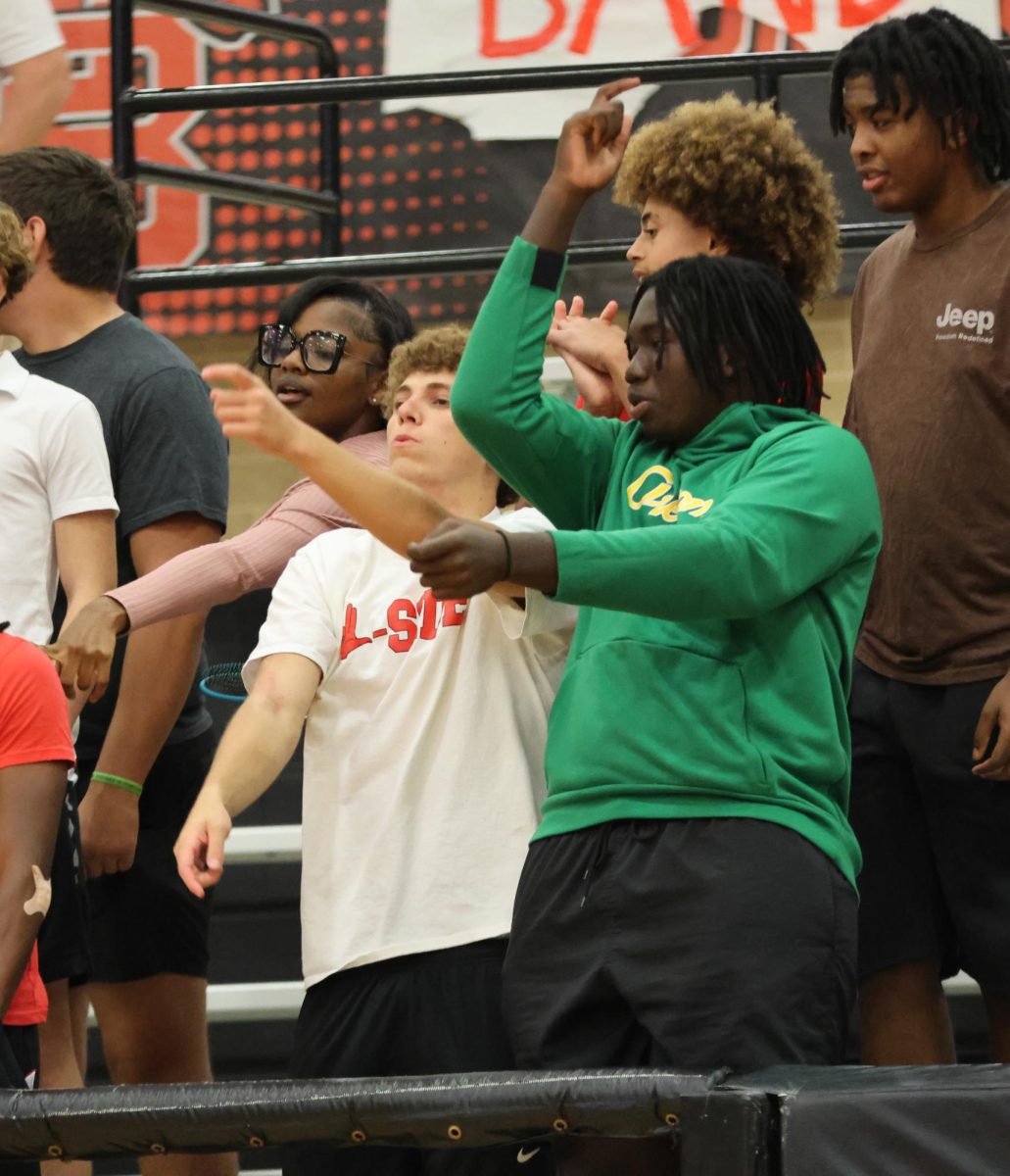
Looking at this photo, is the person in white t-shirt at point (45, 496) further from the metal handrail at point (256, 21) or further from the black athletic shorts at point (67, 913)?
the metal handrail at point (256, 21)

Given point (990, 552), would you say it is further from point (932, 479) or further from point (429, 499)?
point (429, 499)

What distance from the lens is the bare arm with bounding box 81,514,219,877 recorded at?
3.07 metres

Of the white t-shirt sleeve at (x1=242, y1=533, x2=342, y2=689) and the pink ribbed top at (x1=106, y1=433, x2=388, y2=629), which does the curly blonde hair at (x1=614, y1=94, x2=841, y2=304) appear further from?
the white t-shirt sleeve at (x1=242, y1=533, x2=342, y2=689)

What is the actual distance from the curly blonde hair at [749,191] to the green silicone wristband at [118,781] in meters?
1.20

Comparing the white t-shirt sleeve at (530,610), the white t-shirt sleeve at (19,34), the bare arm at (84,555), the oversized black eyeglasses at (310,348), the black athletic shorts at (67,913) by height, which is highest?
the white t-shirt sleeve at (19,34)

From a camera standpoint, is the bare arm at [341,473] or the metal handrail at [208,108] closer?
the bare arm at [341,473]

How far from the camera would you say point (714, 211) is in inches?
101

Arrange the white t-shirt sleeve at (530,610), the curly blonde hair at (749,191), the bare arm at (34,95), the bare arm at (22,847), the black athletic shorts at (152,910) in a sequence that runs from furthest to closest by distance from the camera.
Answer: the bare arm at (34,95), the black athletic shorts at (152,910), the curly blonde hair at (749,191), the bare arm at (22,847), the white t-shirt sleeve at (530,610)

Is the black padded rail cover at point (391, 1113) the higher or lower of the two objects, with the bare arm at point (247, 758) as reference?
lower

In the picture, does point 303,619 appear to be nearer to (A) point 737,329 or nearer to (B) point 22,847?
(B) point 22,847

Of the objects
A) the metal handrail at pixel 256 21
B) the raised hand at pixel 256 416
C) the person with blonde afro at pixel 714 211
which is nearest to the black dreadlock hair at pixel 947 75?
the person with blonde afro at pixel 714 211

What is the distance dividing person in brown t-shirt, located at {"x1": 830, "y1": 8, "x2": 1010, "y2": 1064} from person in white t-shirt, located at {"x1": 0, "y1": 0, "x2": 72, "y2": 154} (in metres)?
1.94

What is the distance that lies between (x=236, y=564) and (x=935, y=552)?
3.03 ft

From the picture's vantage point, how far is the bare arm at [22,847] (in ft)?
8.00
